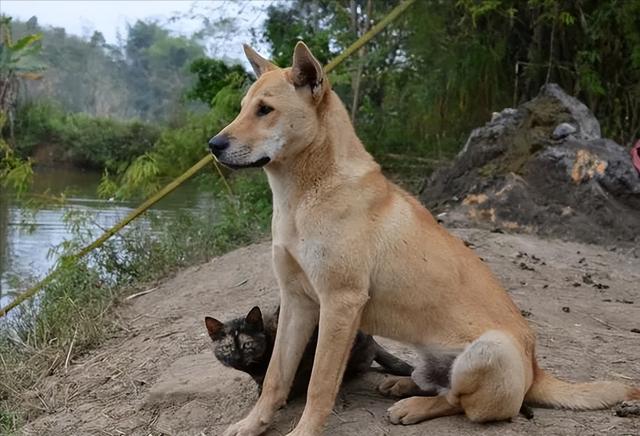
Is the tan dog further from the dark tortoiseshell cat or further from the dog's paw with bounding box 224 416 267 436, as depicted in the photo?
the dark tortoiseshell cat

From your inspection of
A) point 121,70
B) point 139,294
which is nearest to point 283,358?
point 139,294

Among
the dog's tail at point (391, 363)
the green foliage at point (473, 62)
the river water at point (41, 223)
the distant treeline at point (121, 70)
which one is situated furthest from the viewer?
the distant treeline at point (121, 70)

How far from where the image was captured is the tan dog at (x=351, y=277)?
411cm

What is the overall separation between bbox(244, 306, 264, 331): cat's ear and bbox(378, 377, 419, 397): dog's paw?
2.44 feet

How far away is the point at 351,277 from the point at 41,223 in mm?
8997

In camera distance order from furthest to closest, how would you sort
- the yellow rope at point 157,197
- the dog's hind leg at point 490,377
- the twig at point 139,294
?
1. the twig at point 139,294
2. the yellow rope at point 157,197
3. the dog's hind leg at point 490,377

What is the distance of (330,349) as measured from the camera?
13.5ft

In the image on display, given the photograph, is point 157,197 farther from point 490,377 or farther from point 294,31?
point 294,31

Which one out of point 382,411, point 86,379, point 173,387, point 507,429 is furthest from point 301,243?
point 86,379

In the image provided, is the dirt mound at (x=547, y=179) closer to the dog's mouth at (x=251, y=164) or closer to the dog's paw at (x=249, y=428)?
the dog's paw at (x=249, y=428)

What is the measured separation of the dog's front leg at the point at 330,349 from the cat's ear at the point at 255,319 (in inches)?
24.8

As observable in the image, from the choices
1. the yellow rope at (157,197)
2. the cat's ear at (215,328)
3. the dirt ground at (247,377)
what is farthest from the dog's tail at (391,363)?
the yellow rope at (157,197)

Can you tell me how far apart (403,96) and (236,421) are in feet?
34.4

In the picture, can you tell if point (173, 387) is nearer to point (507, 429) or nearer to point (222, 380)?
point (222, 380)
